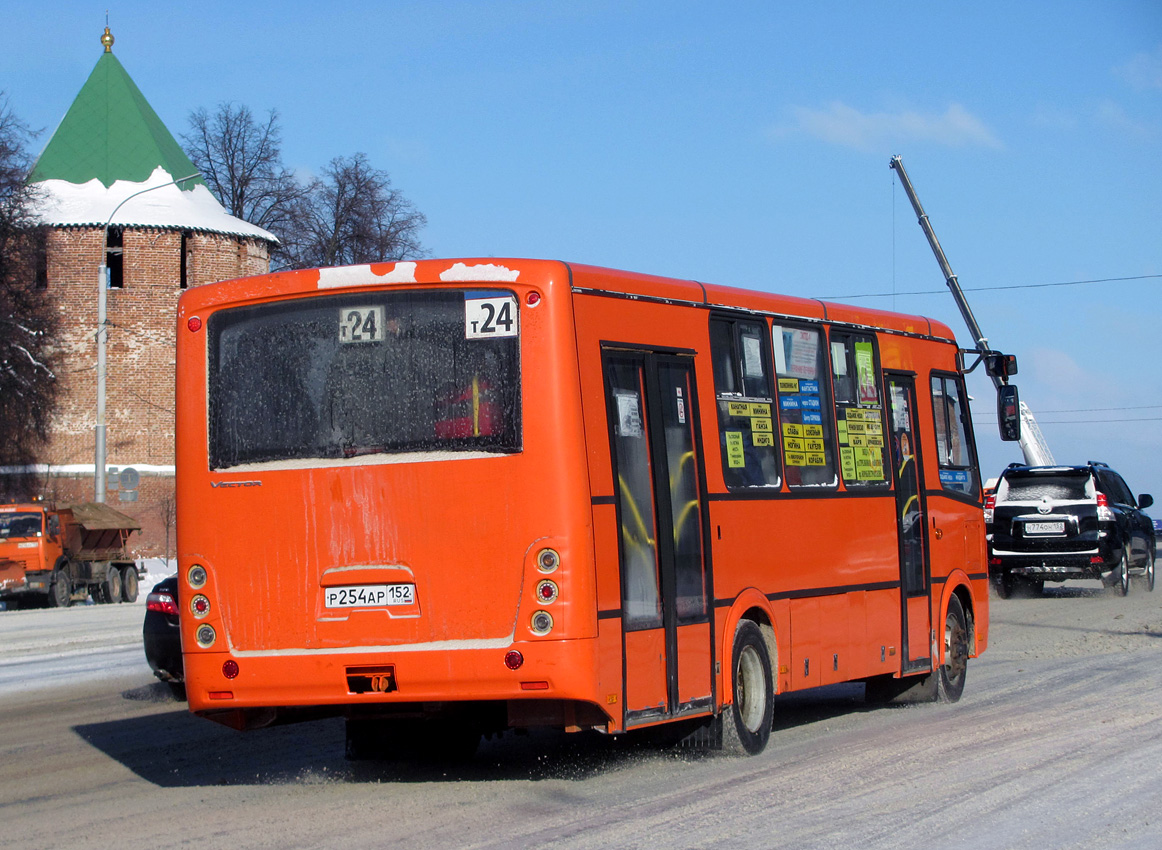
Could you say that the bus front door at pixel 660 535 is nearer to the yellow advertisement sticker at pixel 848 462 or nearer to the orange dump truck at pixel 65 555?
the yellow advertisement sticker at pixel 848 462

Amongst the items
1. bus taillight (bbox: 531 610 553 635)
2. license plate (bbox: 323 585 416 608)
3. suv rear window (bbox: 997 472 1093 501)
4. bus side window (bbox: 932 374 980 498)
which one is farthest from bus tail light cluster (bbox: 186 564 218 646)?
suv rear window (bbox: 997 472 1093 501)

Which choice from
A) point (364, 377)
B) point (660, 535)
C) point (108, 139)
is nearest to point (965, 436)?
point (660, 535)

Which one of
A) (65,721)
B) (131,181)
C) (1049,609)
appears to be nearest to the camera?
(65,721)

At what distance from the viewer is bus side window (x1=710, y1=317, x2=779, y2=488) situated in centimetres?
965

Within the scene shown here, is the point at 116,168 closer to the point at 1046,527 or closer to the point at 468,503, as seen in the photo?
the point at 1046,527

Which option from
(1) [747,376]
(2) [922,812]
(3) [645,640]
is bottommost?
(2) [922,812]

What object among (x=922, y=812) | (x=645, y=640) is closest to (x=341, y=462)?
(x=645, y=640)

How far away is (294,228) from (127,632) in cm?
4077

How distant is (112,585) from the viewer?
3738cm

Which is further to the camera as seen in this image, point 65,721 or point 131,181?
point 131,181

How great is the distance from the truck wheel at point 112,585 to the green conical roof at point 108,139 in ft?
77.8

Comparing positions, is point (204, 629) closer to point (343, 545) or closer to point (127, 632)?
point (343, 545)

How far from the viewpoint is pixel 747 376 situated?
10.0m

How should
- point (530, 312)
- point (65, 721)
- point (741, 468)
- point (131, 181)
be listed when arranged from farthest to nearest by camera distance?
point (131, 181) → point (65, 721) → point (741, 468) → point (530, 312)
